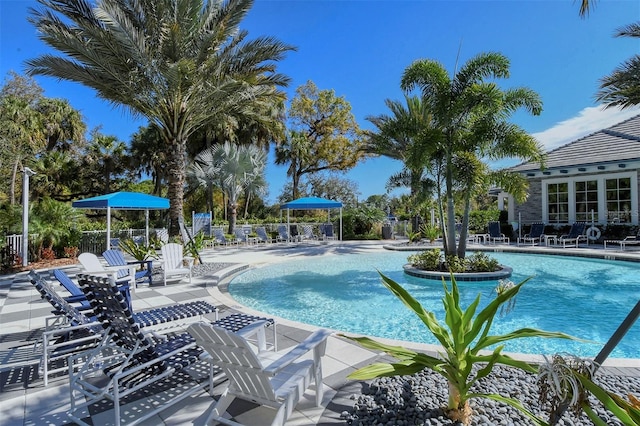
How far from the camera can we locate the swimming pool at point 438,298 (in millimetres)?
5793

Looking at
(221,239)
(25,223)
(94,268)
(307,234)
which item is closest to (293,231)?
(307,234)

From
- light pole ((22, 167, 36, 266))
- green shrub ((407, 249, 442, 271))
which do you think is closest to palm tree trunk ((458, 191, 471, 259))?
green shrub ((407, 249, 442, 271))

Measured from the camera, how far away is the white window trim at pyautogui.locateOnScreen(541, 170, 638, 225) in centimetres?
1617

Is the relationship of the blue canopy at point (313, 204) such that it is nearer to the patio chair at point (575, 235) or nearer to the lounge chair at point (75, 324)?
the patio chair at point (575, 235)

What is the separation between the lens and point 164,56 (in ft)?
34.6

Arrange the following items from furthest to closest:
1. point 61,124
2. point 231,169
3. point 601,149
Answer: point 61,124, point 231,169, point 601,149

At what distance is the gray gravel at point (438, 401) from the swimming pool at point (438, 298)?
1.79 metres

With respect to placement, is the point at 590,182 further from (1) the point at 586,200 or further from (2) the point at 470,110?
(2) the point at 470,110

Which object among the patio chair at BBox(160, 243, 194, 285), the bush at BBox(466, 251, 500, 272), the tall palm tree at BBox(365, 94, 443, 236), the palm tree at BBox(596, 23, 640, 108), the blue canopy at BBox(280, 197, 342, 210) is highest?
the palm tree at BBox(596, 23, 640, 108)

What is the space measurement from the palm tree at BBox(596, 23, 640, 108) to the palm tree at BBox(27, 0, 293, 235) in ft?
33.7

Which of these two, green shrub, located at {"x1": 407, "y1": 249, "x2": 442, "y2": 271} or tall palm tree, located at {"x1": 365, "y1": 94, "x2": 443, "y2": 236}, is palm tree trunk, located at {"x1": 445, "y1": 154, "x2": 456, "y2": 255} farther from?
tall palm tree, located at {"x1": 365, "y1": 94, "x2": 443, "y2": 236}

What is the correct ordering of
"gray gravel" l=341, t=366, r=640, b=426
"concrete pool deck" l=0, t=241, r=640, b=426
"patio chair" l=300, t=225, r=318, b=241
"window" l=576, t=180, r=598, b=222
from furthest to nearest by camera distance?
1. "patio chair" l=300, t=225, r=318, b=241
2. "window" l=576, t=180, r=598, b=222
3. "concrete pool deck" l=0, t=241, r=640, b=426
4. "gray gravel" l=341, t=366, r=640, b=426

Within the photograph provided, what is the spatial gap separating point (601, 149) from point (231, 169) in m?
20.2

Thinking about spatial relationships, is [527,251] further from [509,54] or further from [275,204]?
[275,204]
